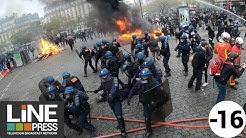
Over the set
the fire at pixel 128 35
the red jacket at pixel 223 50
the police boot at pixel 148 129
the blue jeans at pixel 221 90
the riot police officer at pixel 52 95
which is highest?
the red jacket at pixel 223 50

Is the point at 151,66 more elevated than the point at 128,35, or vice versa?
the point at 151,66

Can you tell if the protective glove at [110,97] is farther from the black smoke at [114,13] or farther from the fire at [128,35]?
the black smoke at [114,13]

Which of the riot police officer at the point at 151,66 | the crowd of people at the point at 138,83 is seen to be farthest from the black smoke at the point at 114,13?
A: the riot police officer at the point at 151,66

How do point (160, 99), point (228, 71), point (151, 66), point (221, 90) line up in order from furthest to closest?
point (151, 66) < point (221, 90) < point (228, 71) < point (160, 99)

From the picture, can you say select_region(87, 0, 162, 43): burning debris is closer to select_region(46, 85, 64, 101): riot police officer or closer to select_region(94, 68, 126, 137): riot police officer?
select_region(46, 85, 64, 101): riot police officer

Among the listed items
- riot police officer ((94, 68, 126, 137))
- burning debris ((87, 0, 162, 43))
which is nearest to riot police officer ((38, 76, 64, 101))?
riot police officer ((94, 68, 126, 137))

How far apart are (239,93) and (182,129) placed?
112 inches

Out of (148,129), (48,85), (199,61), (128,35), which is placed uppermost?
(199,61)

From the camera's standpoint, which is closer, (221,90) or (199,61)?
(221,90)

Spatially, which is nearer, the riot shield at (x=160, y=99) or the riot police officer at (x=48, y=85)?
the riot shield at (x=160, y=99)

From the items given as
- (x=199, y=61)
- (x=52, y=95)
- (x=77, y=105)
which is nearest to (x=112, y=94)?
(x=77, y=105)

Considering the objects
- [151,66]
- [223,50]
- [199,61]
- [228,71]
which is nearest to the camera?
[228,71]

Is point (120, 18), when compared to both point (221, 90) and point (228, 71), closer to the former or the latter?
point (221, 90)

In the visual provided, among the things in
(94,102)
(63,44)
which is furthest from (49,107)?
(63,44)
